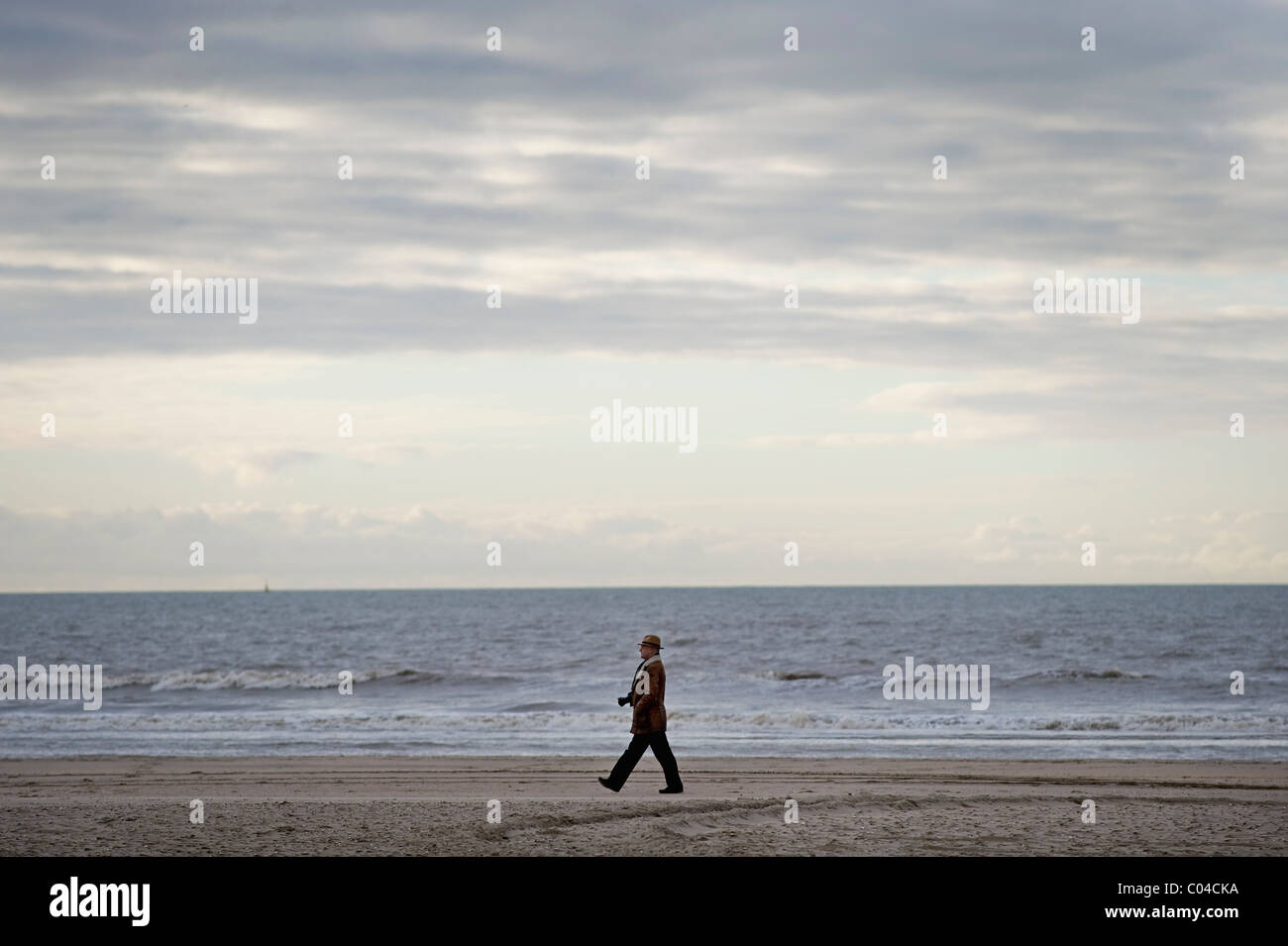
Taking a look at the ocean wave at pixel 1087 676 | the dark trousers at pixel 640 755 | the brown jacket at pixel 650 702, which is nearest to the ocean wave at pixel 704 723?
the dark trousers at pixel 640 755

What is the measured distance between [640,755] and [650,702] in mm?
629

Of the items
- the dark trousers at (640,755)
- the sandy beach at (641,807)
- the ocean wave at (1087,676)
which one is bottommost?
the ocean wave at (1087,676)

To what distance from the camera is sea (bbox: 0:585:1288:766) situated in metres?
Answer: 21.9

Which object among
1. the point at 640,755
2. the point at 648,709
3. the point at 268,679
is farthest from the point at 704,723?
the point at 268,679

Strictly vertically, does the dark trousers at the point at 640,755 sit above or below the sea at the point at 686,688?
above

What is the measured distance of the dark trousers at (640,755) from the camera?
12.9 meters

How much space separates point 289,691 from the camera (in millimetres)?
37031

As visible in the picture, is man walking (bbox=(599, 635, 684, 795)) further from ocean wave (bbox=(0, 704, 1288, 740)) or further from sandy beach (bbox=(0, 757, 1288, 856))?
ocean wave (bbox=(0, 704, 1288, 740))

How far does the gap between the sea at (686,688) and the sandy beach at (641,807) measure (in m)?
2.74

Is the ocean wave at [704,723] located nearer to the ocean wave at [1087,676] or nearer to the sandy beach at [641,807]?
the sandy beach at [641,807]

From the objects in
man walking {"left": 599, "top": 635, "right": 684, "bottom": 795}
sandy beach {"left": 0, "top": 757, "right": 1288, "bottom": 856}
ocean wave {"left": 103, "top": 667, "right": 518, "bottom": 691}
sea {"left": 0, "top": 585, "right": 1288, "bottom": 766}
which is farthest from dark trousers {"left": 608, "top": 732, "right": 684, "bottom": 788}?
ocean wave {"left": 103, "top": 667, "right": 518, "bottom": 691}

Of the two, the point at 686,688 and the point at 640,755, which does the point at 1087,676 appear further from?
the point at 640,755
